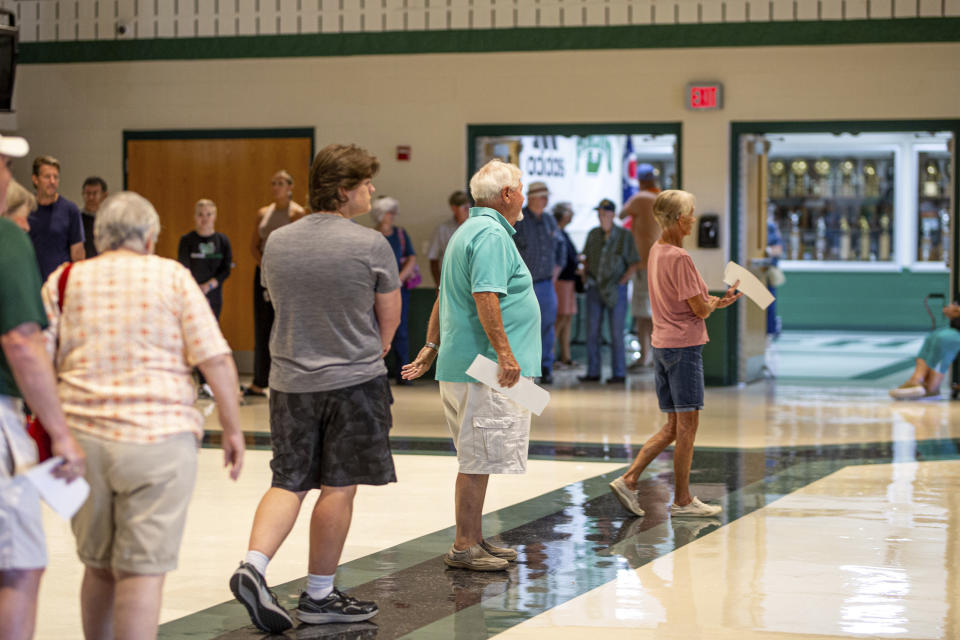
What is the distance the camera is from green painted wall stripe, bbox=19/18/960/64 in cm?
1103

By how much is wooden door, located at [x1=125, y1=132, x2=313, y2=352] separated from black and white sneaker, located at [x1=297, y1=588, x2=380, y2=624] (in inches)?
326

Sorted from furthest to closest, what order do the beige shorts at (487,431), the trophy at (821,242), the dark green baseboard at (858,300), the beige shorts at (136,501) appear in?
the trophy at (821,242)
the dark green baseboard at (858,300)
the beige shorts at (487,431)
the beige shorts at (136,501)

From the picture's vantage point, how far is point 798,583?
4746mm

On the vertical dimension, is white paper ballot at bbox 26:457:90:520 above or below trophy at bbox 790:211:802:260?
below

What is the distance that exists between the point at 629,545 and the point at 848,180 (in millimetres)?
14879

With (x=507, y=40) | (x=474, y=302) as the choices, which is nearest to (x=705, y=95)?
(x=507, y=40)

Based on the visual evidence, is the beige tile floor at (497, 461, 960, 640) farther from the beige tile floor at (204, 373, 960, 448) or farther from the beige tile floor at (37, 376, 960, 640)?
the beige tile floor at (204, 373, 960, 448)

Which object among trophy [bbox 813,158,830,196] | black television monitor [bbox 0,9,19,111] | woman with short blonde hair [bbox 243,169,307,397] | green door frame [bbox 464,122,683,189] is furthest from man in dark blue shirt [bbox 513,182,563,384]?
trophy [bbox 813,158,830,196]

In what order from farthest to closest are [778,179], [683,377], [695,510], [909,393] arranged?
1. [778,179]
2. [909,393]
3. [695,510]
4. [683,377]

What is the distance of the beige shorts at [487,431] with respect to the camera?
4.79 meters

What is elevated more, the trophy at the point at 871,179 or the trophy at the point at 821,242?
the trophy at the point at 871,179

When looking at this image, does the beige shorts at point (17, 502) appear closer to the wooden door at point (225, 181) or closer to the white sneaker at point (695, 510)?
the white sneaker at point (695, 510)

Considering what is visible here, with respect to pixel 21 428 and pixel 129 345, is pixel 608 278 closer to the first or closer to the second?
pixel 129 345

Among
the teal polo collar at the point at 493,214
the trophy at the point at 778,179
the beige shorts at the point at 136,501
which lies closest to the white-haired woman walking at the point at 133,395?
the beige shorts at the point at 136,501
